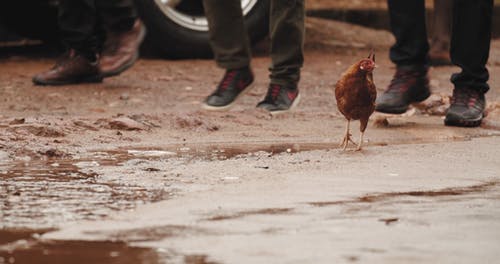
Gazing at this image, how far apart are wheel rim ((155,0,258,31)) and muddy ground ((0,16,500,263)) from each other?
1203 millimetres

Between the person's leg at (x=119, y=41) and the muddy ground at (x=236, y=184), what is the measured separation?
1.23ft

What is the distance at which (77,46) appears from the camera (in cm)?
737

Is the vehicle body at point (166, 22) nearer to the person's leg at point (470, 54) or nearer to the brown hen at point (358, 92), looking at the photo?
the person's leg at point (470, 54)

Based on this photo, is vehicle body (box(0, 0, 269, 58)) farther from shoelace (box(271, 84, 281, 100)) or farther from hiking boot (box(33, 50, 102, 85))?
shoelace (box(271, 84, 281, 100))

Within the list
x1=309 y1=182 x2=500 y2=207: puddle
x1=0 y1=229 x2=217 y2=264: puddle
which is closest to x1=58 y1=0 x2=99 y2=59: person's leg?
x1=309 y1=182 x2=500 y2=207: puddle

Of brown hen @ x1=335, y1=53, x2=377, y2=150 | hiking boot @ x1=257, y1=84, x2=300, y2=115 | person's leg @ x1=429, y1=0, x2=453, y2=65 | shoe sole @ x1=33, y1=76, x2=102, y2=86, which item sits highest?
brown hen @ x1=335, y1=53, x2=377, y2=150

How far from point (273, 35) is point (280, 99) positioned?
13.4 inches

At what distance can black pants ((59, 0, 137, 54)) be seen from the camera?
7223mm

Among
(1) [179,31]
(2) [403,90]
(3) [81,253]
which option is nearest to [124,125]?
(2) [403,90]

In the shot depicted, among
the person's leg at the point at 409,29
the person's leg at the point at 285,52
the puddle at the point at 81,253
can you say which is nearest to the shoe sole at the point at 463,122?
the person's leg at the point at 409,29

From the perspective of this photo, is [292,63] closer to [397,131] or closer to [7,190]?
[397,131]

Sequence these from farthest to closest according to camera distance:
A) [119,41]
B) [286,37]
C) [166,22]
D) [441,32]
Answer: [441,32]
[166,22]
[119,41]
[286,37]

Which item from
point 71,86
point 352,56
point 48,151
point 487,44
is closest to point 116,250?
point 48,151

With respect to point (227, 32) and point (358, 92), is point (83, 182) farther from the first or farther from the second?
point (227, 32)
